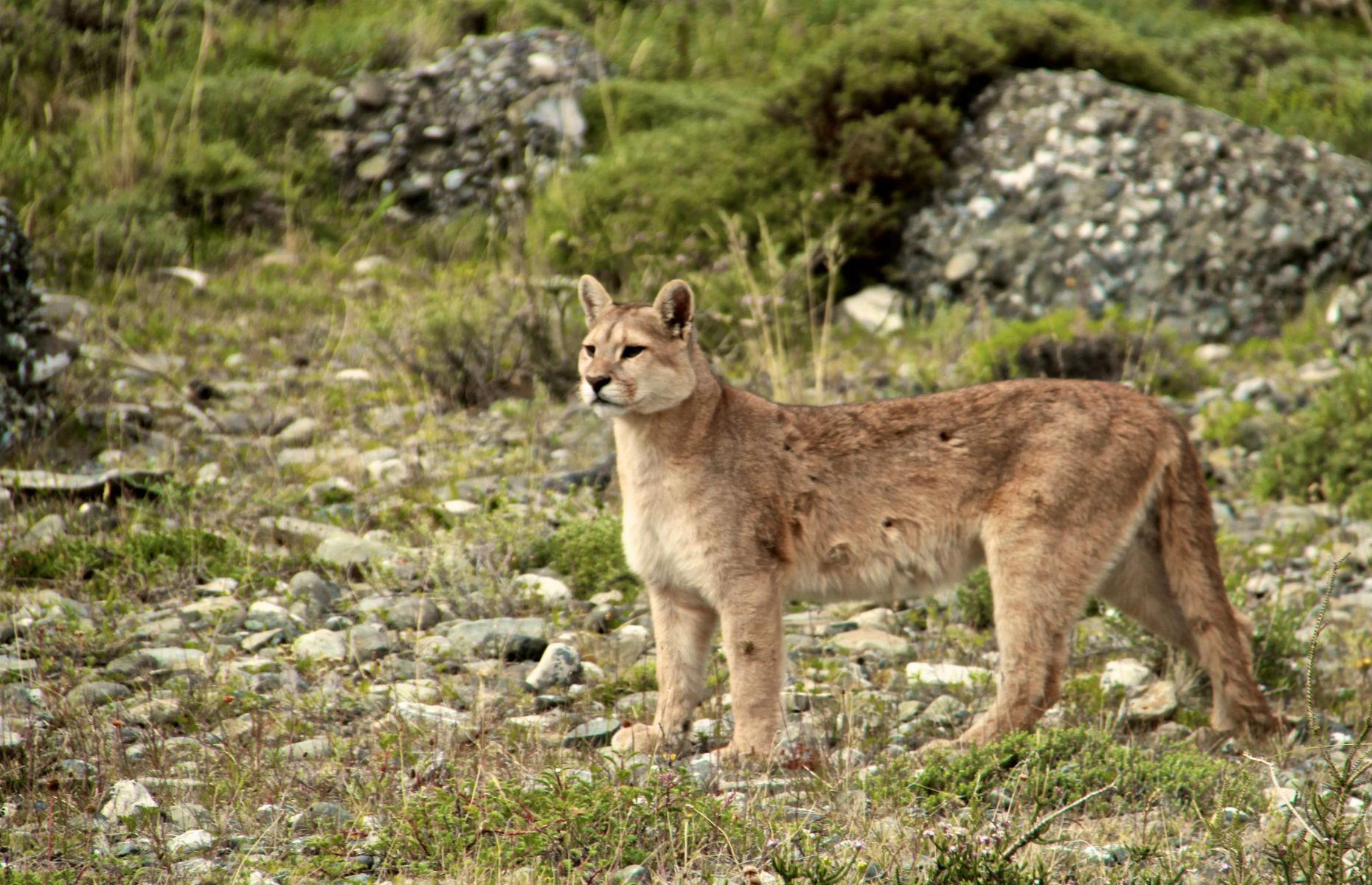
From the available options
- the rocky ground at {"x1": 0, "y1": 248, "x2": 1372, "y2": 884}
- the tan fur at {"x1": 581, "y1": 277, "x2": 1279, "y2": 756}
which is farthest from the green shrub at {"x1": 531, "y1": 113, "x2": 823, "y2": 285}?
the tan fur at {"x1": 581, "y1": 277, "x2": 1279, "y2": 756}

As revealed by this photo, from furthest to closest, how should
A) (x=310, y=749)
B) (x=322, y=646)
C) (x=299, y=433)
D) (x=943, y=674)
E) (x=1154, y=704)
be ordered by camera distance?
(x=299, y=433)
(x=943, y=674)
(x=322, y=646)
(x=1154, y=704)
(x=310, y=749)

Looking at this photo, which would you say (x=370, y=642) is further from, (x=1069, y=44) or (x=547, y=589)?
(x=1069, y=44)

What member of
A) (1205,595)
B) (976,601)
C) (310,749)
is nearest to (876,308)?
(976,601)

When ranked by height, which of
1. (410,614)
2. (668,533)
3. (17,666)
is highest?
(668,533)

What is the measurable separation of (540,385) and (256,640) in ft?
10.8

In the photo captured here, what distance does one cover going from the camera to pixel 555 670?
224 inches

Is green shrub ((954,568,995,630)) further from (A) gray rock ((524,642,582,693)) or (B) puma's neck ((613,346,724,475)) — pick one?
(A) gray rock ((524,642,582,693))

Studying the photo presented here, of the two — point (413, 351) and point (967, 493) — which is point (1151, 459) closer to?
point (967, 493)

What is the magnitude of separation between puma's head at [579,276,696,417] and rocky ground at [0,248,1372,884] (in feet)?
4.12

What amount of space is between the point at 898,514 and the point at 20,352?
5.41m

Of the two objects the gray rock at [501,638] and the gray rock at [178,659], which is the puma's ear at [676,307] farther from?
the gray rock at [178,659]

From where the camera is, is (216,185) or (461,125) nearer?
(216,185)

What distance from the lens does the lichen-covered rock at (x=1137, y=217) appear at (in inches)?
419

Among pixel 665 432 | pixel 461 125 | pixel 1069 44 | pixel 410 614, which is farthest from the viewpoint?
pixel 461 125
